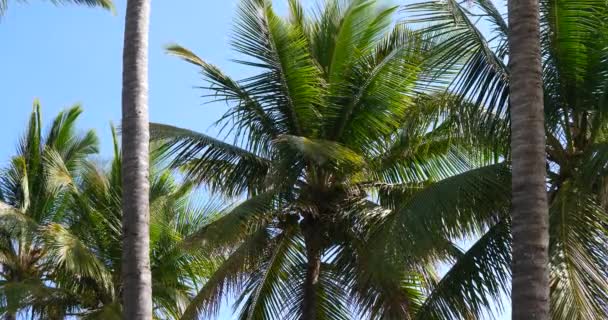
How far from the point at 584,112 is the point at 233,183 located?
6.28 meters

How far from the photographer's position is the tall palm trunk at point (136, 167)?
35.5 feet

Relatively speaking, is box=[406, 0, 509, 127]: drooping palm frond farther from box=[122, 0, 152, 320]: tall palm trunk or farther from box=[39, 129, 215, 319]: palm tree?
box=[39, 129, 215, 319]: palm tree

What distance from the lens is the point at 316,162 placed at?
1557 cm

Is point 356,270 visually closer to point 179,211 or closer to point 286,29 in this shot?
point 286,29

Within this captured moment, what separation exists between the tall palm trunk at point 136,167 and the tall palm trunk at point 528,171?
4066 mm

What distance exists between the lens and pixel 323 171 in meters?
16.6

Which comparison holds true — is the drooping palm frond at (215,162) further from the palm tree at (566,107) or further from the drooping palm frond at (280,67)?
the palm tree at (566,107)

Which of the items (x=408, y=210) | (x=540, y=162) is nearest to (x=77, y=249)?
(x=408, y=210)

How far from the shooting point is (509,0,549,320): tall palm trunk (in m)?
8.73

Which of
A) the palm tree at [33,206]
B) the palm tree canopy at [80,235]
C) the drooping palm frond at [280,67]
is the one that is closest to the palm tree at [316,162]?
the drooping palm frond at [280,67]

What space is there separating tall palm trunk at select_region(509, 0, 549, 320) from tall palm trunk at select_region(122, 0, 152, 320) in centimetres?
407

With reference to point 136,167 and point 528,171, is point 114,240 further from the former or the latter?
point 528,171

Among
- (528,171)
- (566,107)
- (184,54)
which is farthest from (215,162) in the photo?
(528,171)

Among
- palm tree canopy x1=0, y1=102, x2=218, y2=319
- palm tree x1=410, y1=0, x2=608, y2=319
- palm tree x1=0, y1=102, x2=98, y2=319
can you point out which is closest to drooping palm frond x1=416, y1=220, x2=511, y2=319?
palm tree x1=410, y1=0, x2=608, y2=319
